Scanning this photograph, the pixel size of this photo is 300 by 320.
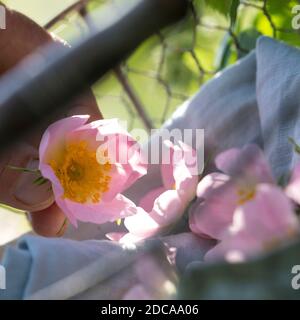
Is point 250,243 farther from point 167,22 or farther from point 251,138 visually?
point 251,138

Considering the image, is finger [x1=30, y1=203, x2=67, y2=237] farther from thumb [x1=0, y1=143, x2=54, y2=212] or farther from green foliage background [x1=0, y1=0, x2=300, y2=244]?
green foliage background [x1=0, y1=0, x2=300, y2=244]

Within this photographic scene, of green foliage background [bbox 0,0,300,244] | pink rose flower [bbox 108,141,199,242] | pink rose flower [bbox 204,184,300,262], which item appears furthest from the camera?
green foliage background [bbox 0,0,300,244]

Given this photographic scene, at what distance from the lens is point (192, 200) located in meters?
0.19

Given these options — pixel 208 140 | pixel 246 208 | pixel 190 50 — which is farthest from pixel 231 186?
pixel 190 50

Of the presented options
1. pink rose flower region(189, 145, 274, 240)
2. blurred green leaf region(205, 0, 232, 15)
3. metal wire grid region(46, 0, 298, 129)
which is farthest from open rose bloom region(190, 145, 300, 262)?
metal wire grid region(46, 0, 298, 129)

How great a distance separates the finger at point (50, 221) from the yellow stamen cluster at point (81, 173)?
32 mm

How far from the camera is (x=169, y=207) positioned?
0.64ft

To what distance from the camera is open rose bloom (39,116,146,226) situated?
17 cm

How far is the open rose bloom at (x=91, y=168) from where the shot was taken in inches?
6.9

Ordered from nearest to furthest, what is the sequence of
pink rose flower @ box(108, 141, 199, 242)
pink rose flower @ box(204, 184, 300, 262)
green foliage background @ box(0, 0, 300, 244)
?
pink rose flower @ box(204, 184, 300, 262), pink rose flower @ box(108, 141, 199, 242), green foliage background @ box(0, 0, 300, 244)

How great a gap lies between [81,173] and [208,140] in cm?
11

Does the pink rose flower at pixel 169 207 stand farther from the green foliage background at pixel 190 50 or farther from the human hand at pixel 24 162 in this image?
the green foliage background at pixel 190 50

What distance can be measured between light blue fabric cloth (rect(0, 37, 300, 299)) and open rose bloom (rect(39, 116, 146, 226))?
0.01 m

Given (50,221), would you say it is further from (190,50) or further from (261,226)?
(190,50)
